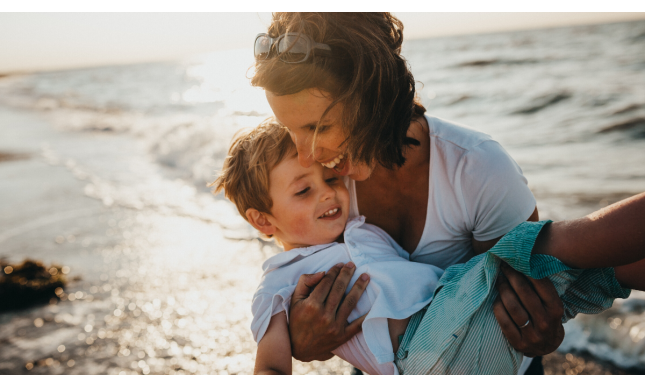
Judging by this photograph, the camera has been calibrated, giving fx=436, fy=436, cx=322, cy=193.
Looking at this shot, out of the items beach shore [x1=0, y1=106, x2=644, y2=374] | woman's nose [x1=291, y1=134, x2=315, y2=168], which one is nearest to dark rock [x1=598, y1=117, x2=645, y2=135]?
beach shore [x1=0, y1=106, x2=644, y2=374]

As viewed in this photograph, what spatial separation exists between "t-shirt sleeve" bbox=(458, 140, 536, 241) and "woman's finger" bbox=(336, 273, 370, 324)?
522 millimetres

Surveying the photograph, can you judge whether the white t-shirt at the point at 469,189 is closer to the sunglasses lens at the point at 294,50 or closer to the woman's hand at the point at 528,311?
the woman's hand at the point at 528,311

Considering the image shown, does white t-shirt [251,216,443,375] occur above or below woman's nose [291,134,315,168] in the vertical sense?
Result: below

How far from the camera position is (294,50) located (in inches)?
60.9

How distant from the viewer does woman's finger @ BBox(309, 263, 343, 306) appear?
1784 millimetres

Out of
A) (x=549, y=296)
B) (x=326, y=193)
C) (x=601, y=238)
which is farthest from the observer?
(x=326, y=193)

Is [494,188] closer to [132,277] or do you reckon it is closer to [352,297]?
[352,297]

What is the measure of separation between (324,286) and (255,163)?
2.14ft

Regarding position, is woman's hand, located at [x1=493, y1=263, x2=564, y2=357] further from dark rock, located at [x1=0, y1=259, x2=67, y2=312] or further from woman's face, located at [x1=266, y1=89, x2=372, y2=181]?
dark rock, located at [x1=0, y1=259, x2=67, y2=312]

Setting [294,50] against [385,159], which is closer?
[294,50]

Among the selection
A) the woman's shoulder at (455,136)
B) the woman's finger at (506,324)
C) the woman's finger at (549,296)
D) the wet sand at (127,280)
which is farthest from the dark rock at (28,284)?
the woman's finger at (549,296)

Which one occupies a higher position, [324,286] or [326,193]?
[326,193]

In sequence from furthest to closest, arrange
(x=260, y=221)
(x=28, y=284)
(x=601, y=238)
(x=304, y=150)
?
(x=28, y=284), (x=260, y=221), (x=304, y=150), (x=601, y=238)

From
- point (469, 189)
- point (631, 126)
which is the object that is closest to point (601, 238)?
point (469, 189)
